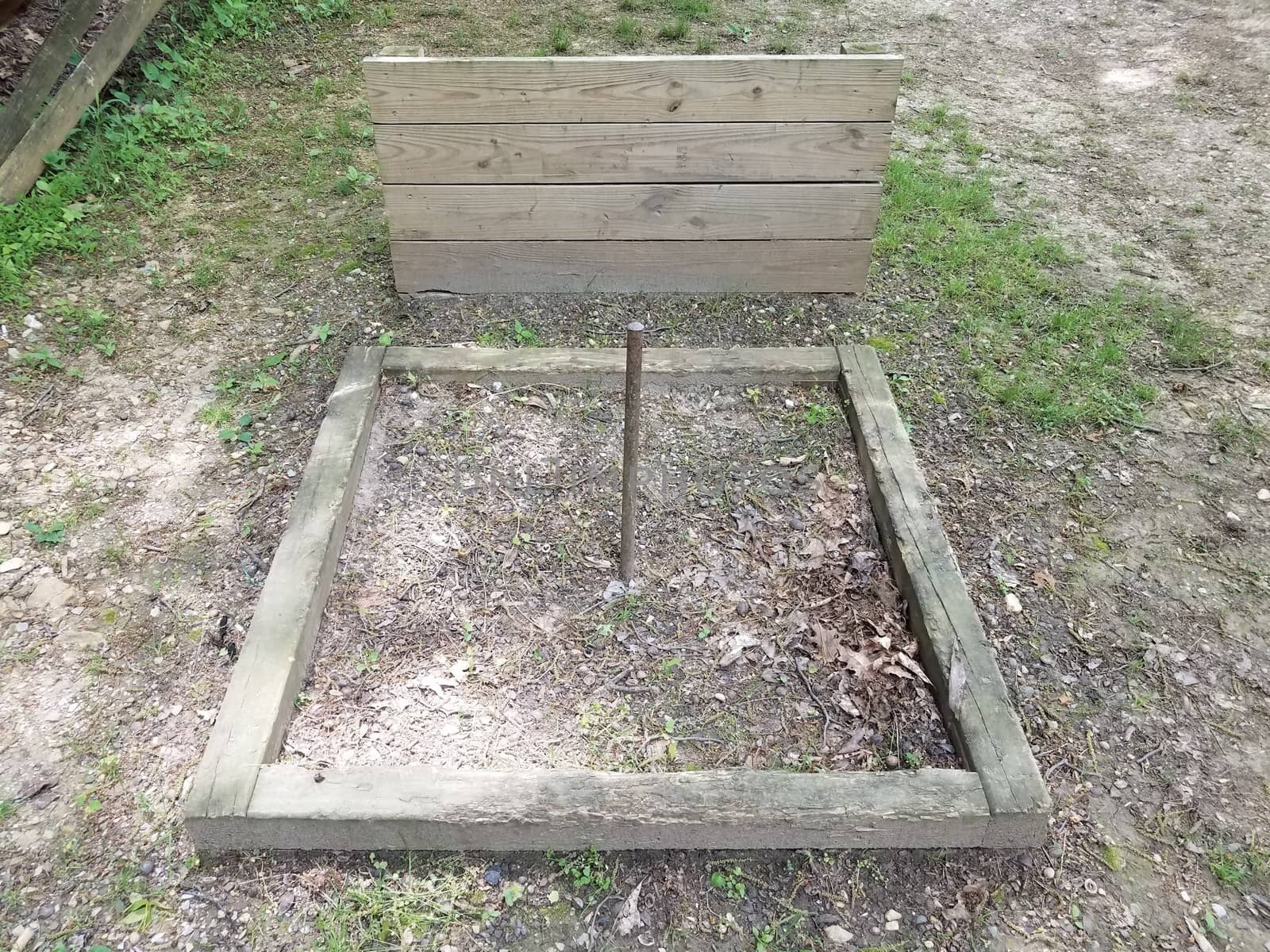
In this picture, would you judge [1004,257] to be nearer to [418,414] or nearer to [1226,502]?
[1226,502]

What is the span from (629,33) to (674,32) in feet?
0.98

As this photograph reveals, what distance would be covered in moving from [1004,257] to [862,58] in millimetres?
1324

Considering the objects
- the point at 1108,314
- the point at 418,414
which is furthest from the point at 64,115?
the point at 1108,314

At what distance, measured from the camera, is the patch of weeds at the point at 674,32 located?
219 inches

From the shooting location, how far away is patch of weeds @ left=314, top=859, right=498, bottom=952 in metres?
1.76

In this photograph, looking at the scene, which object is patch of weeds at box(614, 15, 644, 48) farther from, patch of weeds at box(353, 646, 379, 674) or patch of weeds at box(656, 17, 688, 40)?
patch of weeds at box(353, 646, 379, 674)

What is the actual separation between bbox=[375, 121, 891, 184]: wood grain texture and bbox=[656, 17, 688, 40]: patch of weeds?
2.87 meters

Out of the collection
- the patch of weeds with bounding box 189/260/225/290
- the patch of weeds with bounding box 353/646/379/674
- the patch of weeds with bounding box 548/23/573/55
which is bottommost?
the patch of weeds with bounding box 353/646/379/674

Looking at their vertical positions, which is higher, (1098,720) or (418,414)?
(418,414)

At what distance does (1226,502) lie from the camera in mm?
2840

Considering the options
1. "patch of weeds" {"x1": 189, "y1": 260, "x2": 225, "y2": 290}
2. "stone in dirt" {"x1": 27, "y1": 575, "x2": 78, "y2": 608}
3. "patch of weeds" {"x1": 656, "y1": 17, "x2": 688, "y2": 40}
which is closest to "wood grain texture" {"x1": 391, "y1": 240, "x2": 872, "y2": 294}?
"patch of weeds" {"x1": 189, "y1": 260, "x2": 225, "y2": 290}

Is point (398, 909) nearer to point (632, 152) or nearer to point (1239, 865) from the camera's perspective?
point (1239, 865)

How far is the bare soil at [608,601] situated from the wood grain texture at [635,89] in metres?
1.04

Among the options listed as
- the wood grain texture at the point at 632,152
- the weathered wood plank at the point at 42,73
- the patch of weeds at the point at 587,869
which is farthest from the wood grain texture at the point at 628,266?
the patch of weeds at the point at 587,869
